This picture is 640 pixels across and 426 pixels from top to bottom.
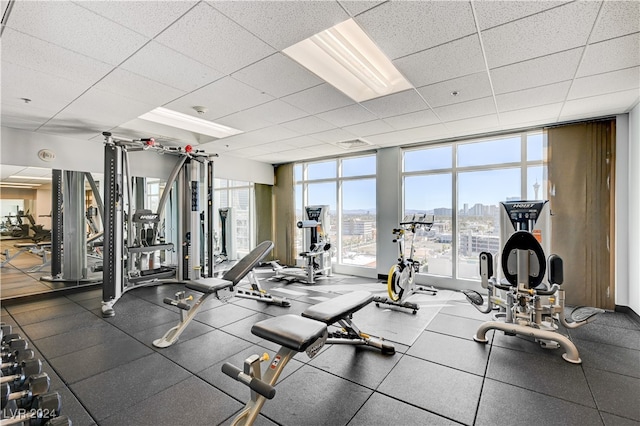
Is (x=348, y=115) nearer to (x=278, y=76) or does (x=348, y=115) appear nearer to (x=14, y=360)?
(x=278, y=76)

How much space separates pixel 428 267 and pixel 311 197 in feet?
10.6

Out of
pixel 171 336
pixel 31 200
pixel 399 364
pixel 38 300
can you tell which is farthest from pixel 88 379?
pixel 31 200

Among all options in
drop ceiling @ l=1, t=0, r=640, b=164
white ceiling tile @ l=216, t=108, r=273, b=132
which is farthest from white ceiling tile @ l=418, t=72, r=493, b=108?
white ceiling tile @ l=216, t=108, r=273, b=132

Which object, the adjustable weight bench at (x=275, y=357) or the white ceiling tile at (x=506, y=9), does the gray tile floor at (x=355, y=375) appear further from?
the white ceiling tile at (x=506, y=9)

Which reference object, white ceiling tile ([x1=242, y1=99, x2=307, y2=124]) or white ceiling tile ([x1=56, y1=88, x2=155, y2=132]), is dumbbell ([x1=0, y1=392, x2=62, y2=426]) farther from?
white ceiling tile ([x1=242, y1=99, x2=307, y2=124])

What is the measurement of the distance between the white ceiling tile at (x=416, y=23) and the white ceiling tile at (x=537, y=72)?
2.82 ft

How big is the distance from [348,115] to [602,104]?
302 centimetres

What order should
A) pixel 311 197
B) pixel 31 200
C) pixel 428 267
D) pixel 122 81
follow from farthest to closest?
1. pixel 311 197
2. pixel 428 267
3. pixel 31 200
4. pixel 122 81

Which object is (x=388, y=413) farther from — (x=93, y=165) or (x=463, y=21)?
(x=93, y=165)

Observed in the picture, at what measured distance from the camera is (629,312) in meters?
3.77

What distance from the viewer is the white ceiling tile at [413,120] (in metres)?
3.88

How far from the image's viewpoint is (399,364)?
258cm

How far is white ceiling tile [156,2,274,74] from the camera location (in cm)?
193

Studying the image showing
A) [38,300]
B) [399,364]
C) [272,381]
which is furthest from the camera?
[38,300]
